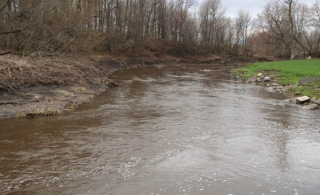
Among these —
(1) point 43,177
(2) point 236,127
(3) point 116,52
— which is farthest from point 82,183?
(3) point 116,52

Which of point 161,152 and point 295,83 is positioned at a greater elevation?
point 295,83

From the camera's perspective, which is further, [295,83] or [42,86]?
[295,83]

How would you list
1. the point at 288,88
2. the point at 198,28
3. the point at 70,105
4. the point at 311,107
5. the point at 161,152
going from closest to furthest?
the point at 161,152 → the point at 70,105 → the point at 311,107 → the point at 288,88 → the point at 198,28

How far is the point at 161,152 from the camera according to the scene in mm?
7727

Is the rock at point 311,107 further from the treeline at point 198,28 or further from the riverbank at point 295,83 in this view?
the treeline at point 198,28

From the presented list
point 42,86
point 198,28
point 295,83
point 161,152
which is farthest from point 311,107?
point 198,28

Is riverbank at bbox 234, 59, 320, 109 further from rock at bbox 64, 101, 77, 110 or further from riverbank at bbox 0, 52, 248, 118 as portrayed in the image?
riverbank at bbox 0, 52, 248, 118

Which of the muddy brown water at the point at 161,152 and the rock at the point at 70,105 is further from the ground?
the rock at the point at 70,105

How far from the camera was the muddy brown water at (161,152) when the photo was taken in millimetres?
5855

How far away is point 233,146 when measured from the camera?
8.34m

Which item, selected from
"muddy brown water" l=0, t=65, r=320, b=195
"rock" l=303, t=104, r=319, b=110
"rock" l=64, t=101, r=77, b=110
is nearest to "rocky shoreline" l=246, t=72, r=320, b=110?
"rock" l=303, t=104, r=319, b=110

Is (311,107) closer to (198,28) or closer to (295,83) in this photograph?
(295,83)

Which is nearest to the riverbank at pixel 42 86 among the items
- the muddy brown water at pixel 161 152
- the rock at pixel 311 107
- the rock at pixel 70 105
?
the rock at pixel 70 105

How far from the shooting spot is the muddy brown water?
586 cm
